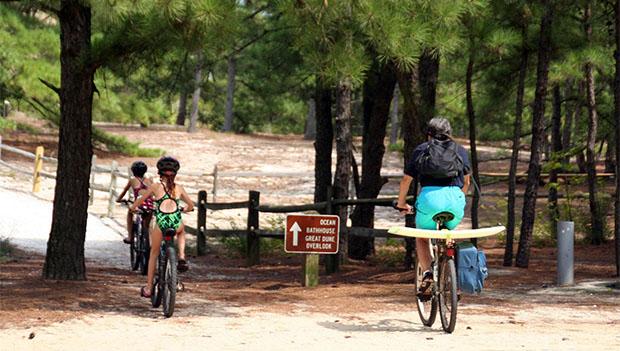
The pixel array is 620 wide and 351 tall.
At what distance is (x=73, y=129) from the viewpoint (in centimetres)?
1311

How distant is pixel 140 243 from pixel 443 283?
753 cm

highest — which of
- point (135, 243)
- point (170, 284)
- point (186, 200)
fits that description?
point (186, 200)

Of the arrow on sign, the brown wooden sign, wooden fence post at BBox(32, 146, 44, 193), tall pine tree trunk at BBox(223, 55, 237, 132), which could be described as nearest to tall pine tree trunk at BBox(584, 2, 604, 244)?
the brown wooden sign

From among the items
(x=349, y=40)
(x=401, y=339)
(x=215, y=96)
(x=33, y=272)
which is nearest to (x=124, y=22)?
(x=349, y=40)

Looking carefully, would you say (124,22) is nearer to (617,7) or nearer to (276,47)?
(617,7)

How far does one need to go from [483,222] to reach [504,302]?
16576 mm

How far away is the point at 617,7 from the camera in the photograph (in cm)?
1433

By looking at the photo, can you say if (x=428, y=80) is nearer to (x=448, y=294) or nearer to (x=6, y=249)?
(x=6, y=249)

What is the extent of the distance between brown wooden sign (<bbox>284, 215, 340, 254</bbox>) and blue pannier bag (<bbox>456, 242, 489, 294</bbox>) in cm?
463

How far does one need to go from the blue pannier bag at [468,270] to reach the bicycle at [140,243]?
6.65m

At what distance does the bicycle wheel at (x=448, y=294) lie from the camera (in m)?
9.29

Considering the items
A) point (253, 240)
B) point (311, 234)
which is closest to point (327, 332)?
point (311, 234)

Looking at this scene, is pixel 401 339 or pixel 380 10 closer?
pixel 401 339

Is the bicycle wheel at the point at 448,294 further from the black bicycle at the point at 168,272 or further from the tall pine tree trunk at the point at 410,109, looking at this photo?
the tall pine tree trunk at the point at 410,109
